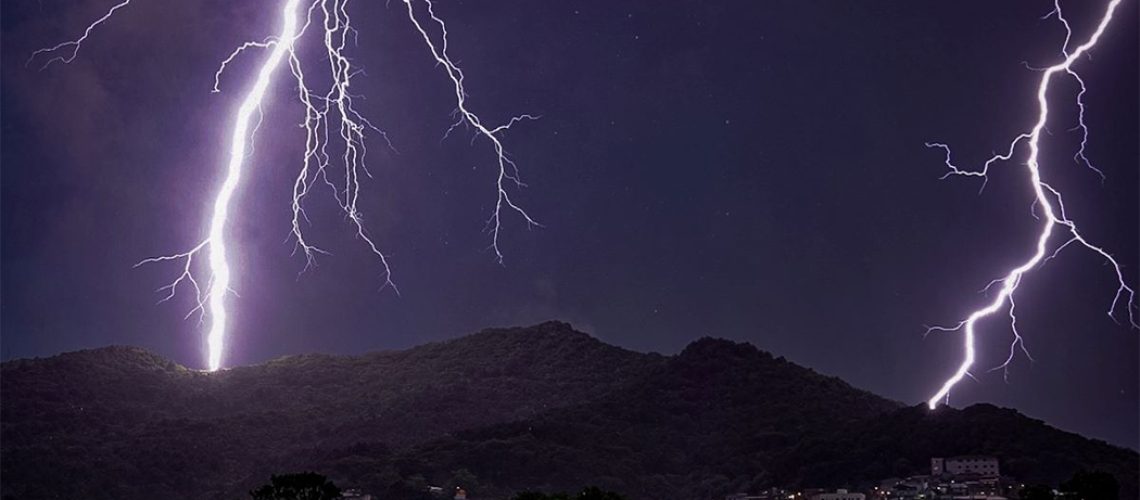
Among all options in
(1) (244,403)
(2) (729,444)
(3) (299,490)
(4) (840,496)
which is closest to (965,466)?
(4) (840,496)

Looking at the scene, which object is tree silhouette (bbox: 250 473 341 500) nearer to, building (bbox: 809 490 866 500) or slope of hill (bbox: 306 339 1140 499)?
building (bbox: 809 490 866 500)

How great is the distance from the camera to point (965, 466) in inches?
2267

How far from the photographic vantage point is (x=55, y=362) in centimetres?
8619

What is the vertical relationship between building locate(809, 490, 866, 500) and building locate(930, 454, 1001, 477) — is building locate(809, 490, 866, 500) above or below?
below

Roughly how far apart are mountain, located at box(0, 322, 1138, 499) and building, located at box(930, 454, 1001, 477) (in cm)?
103

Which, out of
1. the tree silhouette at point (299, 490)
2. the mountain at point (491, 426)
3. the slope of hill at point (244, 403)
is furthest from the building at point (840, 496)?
the slope of hill at point (244, 403)

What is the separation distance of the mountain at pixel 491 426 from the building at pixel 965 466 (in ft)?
3.37

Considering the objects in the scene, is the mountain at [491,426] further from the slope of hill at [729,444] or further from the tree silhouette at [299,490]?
the tree silhouette at [299,490]

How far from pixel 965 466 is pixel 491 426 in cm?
2837

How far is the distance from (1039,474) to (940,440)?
710cm

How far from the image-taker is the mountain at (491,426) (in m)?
63.3

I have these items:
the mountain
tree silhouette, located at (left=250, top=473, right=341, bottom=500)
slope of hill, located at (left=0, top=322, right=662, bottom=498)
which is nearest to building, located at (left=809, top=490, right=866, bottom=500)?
the mountain

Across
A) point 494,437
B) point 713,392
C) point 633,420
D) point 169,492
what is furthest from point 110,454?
point 713,392

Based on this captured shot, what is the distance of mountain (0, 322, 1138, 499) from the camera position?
63.3 meters
